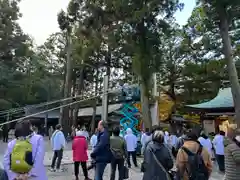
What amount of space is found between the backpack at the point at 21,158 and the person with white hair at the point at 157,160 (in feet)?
5.95

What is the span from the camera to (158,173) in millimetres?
4324

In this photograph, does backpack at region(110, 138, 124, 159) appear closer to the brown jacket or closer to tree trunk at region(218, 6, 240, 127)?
the brown jacket

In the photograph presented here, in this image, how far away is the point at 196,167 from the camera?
3809mm

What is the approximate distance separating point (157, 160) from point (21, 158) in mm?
2008

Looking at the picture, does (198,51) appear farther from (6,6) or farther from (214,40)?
(6,6)

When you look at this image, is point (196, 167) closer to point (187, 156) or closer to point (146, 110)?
point (187, 156)

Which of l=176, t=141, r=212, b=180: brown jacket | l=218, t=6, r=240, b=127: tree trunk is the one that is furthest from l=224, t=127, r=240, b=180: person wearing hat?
l=218, t=6, r=240, b=127: tree trunk

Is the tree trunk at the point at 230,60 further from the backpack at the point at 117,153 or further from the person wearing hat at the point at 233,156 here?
the person wearing hat at the point at 233,156

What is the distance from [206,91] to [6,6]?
1773cm

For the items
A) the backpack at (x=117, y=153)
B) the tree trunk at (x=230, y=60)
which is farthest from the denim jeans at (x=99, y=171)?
the tree trunk at (x=230, y=60)

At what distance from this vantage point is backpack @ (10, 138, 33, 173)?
3.43 m

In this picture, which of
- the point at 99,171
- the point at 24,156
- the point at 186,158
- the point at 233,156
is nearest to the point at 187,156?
the point at 186,158

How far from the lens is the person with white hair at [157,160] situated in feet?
14.2

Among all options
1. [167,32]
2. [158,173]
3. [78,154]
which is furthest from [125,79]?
[158,173]
